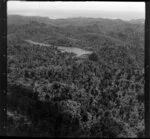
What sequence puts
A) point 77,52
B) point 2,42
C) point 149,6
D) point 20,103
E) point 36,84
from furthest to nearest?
point 77,52 < point 36,84 < point 20,103 < point 2,42 < point 149,6

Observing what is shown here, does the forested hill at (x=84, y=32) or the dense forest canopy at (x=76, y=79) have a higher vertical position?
the forested hill at (x=84, y=32)

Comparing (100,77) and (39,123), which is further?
(100,77)

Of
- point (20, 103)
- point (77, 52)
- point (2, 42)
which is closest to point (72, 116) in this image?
point (20, 103)

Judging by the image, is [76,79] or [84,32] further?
[84,32]

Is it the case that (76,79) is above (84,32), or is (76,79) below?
below

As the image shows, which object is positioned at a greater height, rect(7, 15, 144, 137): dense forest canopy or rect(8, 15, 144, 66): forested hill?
rect(8, 15, 144, 66): forested hill

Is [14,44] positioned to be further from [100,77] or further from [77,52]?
[100,77]

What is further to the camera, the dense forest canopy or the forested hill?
the forested hill

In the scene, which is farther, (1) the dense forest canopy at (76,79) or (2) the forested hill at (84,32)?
(2) the forested hill at (84,32)
